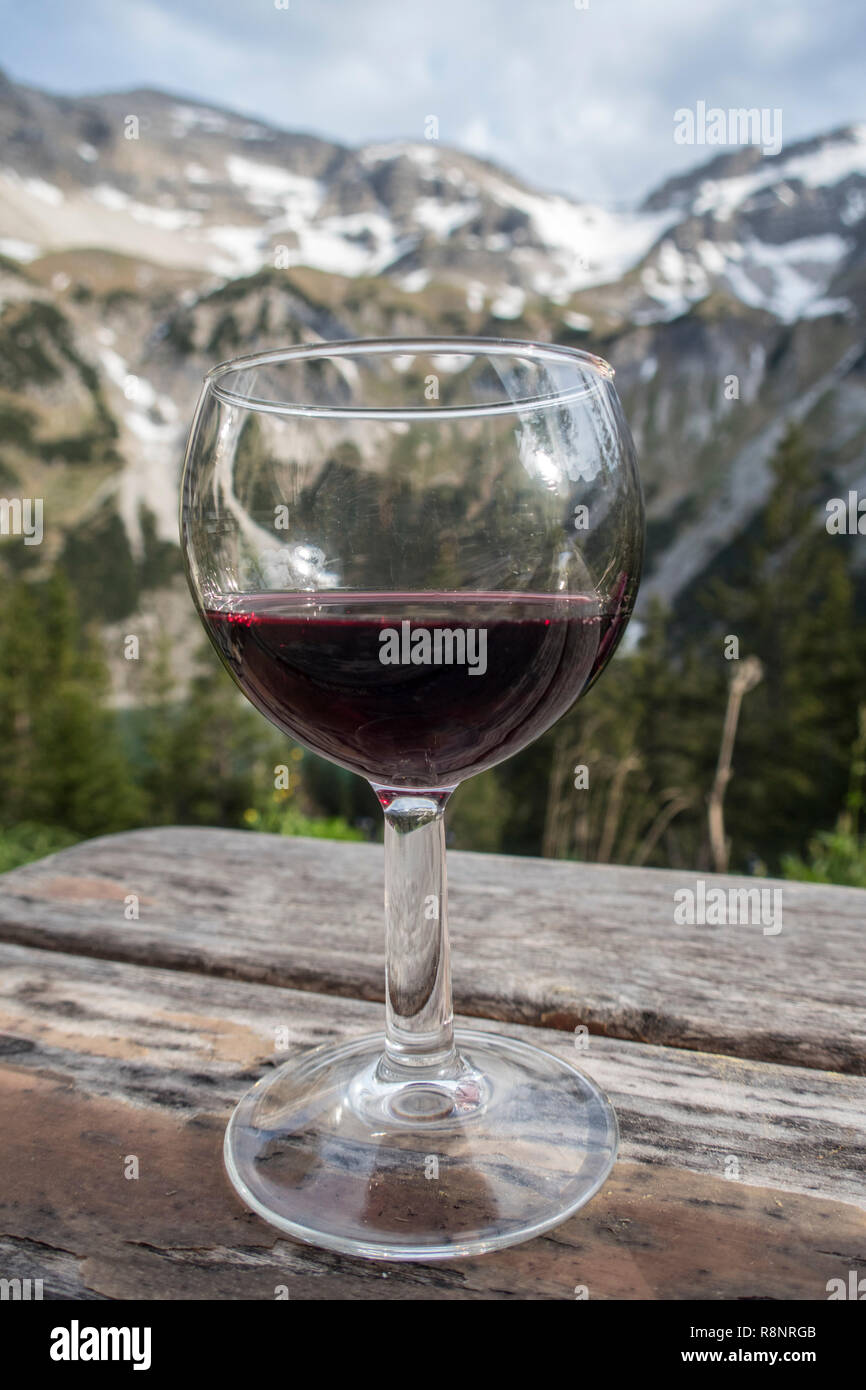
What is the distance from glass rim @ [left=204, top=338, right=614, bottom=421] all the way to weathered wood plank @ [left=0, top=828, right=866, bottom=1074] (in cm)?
47

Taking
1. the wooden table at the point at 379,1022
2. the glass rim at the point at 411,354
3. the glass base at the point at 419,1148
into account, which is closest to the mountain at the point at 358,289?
the wooden table at the point at 379,1022

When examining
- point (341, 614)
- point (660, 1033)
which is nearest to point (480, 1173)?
point (660, 1033)

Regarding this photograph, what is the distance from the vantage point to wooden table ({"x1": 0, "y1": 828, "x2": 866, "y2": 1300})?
0.48m

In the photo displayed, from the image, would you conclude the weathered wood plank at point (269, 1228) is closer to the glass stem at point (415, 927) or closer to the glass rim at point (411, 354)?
the glass stem at point (415, 927)

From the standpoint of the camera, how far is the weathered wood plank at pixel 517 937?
75 cm

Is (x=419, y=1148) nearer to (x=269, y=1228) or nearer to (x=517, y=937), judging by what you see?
(x=269, y=1228)

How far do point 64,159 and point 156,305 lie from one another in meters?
40.3

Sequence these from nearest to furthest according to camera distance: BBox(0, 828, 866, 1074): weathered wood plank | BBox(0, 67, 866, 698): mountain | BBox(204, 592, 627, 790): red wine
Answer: BBox(204, 592, 627, 790): red wine → BBox(0, 828, 866, 1074): weathered wood plank → BBox(0, 67, 866, 698): mountain

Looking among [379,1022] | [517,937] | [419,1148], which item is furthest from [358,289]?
[419,1148]

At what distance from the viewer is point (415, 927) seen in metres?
0.63

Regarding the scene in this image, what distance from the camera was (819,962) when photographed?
2.80 feet

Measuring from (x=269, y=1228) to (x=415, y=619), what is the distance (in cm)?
34

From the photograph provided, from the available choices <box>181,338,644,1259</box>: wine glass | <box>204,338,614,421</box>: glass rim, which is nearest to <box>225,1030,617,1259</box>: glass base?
<box>181,338,644,1259</box>: wine glass

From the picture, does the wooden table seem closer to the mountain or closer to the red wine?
the red wine
